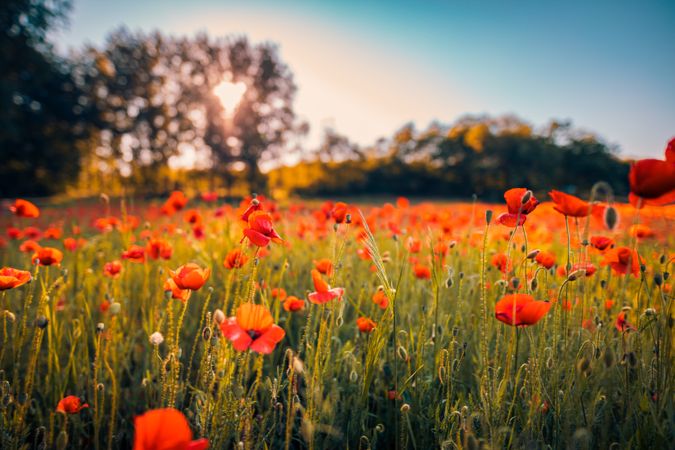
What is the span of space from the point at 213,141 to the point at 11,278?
25099mm

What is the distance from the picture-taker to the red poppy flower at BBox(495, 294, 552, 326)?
838mm

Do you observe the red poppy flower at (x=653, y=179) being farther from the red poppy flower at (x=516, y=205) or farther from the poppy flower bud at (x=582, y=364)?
the poppy flower bud at (x=582, y=364)

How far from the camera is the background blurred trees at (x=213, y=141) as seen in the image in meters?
20.2

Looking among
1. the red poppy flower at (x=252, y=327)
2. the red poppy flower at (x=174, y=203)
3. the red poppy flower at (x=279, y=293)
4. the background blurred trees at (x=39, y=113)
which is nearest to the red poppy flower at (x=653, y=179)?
the red poppy flower at (x=252, y=327)

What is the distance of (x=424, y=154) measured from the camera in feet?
94.6

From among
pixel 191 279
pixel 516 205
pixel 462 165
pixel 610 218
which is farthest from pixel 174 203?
pixel 462 165

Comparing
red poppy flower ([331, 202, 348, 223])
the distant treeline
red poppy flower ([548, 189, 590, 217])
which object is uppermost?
the distant treeline

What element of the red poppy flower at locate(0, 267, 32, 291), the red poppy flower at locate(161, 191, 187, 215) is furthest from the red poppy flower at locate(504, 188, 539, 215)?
the red poppy flower at locate(161, 191, 187, 215)

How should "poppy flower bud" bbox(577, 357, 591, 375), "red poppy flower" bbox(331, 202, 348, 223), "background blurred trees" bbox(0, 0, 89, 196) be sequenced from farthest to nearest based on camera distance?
"background blurred trees" bbox(0, 0, 89, 196) → "red poppy flower" bbox(331, 202, 348, 223) → "poppy flower bud" bbox(577, 357, 591, 375)

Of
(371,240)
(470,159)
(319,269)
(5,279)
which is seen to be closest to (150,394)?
(5,279)

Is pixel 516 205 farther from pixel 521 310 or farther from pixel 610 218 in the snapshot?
pixel 521 310

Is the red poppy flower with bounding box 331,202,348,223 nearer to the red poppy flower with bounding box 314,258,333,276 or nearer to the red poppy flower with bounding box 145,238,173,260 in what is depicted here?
the red poppy flower with bounding box 314,258,333,276

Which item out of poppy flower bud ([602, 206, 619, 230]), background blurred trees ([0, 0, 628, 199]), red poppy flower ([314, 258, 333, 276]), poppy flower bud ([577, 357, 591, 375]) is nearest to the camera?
poppy flower bud ([577, 357, 591, 375])

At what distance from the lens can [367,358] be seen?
119 centimetres
